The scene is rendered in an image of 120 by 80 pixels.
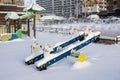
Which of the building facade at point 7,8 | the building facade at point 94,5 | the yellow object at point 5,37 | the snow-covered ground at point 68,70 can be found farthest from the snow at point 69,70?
the building facade at point 94,5

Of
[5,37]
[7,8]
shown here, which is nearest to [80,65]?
[5,37]

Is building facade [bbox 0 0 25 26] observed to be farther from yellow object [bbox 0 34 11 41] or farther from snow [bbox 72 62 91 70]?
snow [bbox 72 62 91 70]

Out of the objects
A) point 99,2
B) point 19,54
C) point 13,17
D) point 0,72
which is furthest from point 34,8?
point 99,2

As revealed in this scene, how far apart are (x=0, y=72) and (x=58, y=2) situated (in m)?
146

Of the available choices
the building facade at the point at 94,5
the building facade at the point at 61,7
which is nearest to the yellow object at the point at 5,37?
the building facade at the point at 94,5

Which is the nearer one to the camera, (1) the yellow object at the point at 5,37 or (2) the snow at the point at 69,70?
(2) the snow at the point at 69,70

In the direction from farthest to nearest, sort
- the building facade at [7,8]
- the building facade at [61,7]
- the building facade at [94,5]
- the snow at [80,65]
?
the building facade at [61,7] → the building facade at [94,5] → the building facade at [7,8] → the snow at [80,65]

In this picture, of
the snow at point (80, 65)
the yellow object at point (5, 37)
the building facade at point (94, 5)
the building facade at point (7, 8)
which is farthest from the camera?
the building facade at point (94, 5)

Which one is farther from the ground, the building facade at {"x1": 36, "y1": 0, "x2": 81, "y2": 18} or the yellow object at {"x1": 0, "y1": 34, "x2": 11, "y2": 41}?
the building facade at {"x1": 36, "y1": 0, "x2": 81, "y2": 18}

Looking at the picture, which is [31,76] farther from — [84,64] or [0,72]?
[84,64]

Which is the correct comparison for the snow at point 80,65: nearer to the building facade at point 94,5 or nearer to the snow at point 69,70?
the snow at point 69,70

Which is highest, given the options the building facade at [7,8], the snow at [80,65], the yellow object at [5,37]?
the building facade at [7,8]

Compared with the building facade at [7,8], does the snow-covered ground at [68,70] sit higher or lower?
lower

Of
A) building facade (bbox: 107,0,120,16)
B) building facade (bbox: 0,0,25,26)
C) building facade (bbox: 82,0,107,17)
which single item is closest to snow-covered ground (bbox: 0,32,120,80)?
building facade (bbox: 0,0,25,26)
